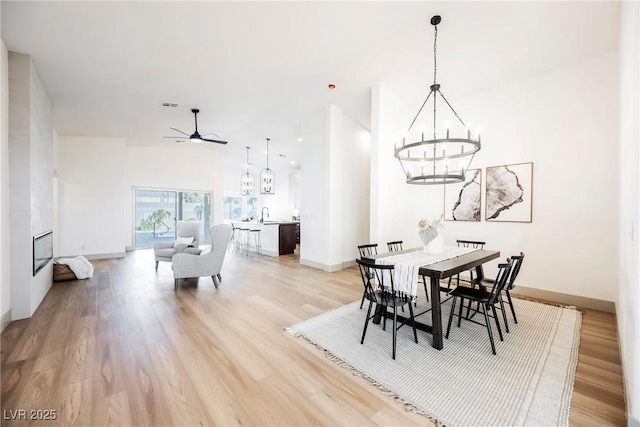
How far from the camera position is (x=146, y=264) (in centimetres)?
619

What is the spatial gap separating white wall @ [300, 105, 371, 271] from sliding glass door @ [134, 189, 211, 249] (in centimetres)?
529

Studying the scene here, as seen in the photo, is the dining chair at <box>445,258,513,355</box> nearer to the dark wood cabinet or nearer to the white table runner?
the white table runner

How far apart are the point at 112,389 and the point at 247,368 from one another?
3.11 feet

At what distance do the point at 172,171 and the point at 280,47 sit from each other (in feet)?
23.6

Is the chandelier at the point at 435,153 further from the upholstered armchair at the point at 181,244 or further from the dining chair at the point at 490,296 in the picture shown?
the upholstered armchair at the point at 181,244

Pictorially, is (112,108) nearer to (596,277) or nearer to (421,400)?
(421,400)

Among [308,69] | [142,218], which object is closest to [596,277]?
[308,69]

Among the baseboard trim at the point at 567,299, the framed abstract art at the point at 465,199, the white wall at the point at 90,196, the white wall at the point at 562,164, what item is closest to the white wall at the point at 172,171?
the white wall at the point at 90,196

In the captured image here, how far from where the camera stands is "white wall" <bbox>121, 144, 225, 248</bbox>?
8.28 metres

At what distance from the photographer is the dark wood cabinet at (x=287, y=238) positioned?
7.55m

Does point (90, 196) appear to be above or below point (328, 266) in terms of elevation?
above

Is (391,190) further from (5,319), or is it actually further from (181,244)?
(5,319)

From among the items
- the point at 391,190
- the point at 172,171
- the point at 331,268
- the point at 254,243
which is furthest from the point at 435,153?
the point at 172,171

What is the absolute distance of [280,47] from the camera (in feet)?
11.4
